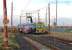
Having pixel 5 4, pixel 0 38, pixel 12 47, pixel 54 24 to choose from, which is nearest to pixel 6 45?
pixel 12 47

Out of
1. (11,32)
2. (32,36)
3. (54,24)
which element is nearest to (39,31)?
(32,36)

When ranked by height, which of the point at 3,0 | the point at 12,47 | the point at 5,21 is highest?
the point at 3,0

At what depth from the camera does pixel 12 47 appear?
17.4 metres

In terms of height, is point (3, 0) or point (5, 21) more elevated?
point (3, 0)

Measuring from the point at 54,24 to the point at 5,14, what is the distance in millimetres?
8975

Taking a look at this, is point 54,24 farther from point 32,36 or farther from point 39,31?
point 39,31

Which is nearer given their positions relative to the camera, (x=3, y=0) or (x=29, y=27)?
(x=3, y=0)

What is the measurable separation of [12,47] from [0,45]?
0.64m

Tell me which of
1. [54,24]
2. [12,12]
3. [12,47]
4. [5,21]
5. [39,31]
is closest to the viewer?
[5,21]

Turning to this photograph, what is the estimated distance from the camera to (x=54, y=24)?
24969 mm

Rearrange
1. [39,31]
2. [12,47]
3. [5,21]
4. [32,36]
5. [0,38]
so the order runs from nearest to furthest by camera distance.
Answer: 1. [5,21]
2. [12,47]
3. [0,38]
4. [32,36]
5. [39,31]

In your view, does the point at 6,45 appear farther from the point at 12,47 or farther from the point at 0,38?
the point at 0,38

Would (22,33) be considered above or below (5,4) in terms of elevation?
below

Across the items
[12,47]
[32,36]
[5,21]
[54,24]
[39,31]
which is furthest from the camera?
[39,31]
